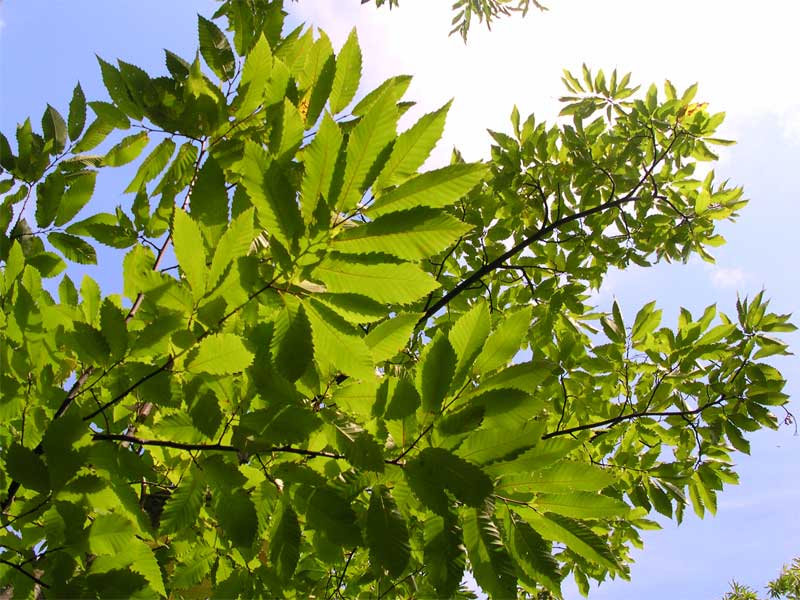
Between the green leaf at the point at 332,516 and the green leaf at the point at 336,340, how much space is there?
250 millimetres

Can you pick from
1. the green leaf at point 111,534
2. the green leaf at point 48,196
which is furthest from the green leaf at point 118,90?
the green leaf at point 111,534

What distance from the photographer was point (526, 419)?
3.44 ft

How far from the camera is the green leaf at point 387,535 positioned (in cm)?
95

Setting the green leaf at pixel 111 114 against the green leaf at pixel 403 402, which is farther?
the green leaf at pixel 111 114

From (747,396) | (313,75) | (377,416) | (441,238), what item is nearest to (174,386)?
(377,416)

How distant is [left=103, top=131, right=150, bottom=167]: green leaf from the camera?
1628 mm

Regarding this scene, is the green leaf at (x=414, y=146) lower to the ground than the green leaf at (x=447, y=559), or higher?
higher

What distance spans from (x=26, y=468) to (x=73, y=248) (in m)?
1.05

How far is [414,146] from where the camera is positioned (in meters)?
0.96

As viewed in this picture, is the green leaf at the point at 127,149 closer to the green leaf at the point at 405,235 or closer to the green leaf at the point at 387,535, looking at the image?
the green leaf at the point at 405,235

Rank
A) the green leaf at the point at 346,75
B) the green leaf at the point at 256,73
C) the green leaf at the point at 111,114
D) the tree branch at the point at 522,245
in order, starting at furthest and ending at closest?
1. the tree branch at the point at 522,245
2. the green leaf at the point at 111,114
3. the green leaf at the point at 256,73
4. the green leaf at the point at 346,75

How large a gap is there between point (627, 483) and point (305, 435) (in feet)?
7.05

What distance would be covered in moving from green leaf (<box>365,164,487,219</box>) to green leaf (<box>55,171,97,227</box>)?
127cm

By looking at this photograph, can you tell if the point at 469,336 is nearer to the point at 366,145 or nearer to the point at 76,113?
the point at 366,145
